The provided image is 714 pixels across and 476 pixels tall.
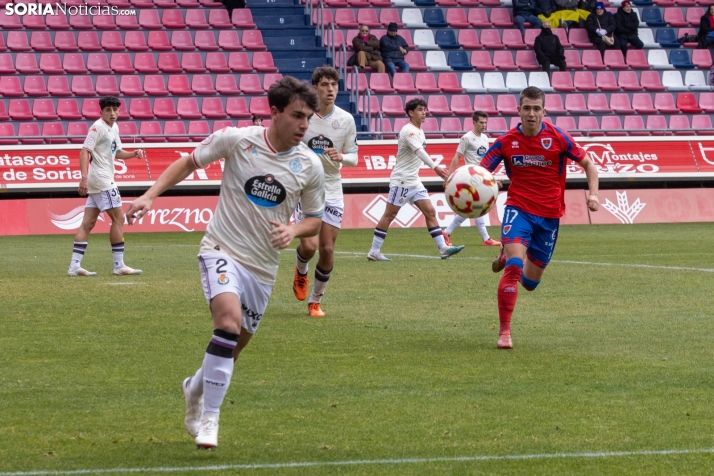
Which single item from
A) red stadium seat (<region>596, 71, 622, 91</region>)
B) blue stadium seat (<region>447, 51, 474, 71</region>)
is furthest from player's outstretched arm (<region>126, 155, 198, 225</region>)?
red stadium seat (<region>596, 71, 622, 91</region>)

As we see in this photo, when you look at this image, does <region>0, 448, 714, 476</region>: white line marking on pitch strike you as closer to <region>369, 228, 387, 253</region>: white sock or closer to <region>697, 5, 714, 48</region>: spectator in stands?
<region>369, 228, 387, 253</region>: white sock

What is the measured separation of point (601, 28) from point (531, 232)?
25162 mm

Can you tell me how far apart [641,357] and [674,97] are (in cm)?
2546

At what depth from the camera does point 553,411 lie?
6723 millimetres

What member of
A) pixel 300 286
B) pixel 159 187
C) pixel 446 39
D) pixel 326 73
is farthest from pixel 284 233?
pixel 446 39

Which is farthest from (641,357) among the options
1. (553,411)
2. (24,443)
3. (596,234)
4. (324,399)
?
(596,234)

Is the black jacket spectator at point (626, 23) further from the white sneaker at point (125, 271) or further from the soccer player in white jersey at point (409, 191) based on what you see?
the white sneaker at point (125, 271)

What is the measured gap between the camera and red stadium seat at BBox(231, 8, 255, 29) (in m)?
32.2

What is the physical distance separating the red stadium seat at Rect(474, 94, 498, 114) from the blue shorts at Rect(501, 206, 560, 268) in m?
21.2

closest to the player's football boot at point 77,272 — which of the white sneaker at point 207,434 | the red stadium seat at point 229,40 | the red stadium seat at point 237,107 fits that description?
the white sneaker at point 207,434

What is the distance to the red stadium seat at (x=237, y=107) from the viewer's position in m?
29.4

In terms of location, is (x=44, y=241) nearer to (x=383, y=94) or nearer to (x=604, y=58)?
(x=383, y=94)

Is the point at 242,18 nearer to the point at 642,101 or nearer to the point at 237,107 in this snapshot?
the point at 237,107

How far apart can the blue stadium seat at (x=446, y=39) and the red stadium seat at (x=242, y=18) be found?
5332 mm
